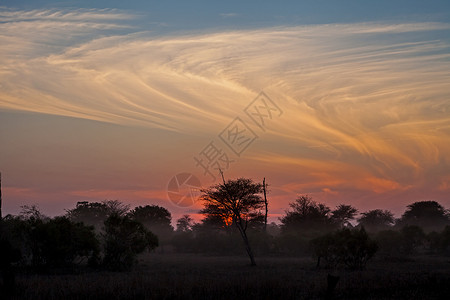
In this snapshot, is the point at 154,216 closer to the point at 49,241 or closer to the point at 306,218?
the point at 306,218

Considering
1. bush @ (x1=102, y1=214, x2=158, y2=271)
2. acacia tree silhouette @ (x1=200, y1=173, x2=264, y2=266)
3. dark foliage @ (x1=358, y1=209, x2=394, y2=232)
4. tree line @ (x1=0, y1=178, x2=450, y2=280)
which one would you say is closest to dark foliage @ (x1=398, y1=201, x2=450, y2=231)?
dark foliage @ (x1=358, y1=209, x2=394, y2=232)

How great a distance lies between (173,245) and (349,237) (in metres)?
57.4

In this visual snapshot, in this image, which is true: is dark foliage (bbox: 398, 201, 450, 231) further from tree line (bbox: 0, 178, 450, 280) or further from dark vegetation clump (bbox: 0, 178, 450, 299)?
tree line (bbox: 0, 178, 450, 280)

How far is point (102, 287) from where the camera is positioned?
22109 millimetres

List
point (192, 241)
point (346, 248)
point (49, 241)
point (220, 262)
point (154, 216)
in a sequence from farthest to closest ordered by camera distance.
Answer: point (154, 216), point (192, 241), point (220, 262), point (346, 248), point (49, 241)

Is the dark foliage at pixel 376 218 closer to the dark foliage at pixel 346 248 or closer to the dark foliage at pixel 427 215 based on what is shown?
the dark foliage at pixel 427 215

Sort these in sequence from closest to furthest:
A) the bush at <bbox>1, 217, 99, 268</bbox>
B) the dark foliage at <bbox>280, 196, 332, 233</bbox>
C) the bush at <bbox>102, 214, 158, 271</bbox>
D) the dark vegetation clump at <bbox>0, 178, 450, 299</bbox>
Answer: the dark vegetation clump at <bbox>0, 178, 450, 299</bbox> → the bush at <bbox>1, 217, 99, 268</bbox> → the bush at <bbox>102, 214, 158, 271</bbox> → the dark foliage at <bbox>280, 196, 332, 233</bbox>

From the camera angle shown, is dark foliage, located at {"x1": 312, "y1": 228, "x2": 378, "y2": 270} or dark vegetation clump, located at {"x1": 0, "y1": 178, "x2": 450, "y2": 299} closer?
dark vegetation clump, located at {"x1": 0, "y1": 178, "x2": 450, "y2": 299}

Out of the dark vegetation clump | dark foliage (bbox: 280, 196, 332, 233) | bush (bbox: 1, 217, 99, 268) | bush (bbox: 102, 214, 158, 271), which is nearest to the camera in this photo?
the dark vegetation clump

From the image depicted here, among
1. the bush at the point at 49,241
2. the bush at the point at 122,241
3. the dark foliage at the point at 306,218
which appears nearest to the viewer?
the bush at the point at 49,241

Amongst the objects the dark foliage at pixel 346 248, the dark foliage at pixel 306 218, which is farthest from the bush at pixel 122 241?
the dark foliage at pixel 306 218

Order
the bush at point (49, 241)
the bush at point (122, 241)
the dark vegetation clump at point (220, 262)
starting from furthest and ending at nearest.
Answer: the bush at point (122, 241), the bush at point (49, 241), the dark vegetation clump at point (220, 262)

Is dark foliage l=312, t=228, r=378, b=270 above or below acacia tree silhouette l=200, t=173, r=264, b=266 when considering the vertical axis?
below

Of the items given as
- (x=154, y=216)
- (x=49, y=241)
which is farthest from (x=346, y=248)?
(x=154, y=216)
